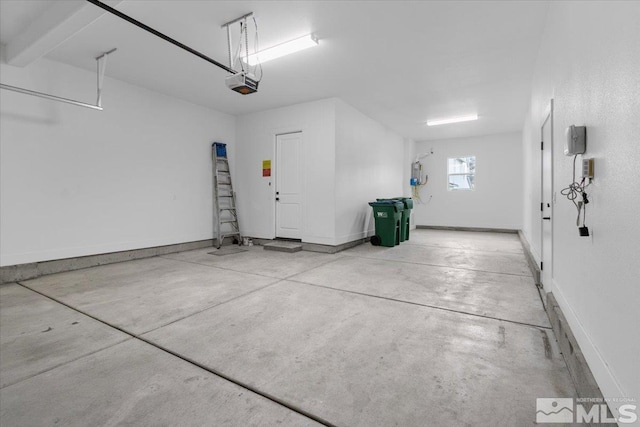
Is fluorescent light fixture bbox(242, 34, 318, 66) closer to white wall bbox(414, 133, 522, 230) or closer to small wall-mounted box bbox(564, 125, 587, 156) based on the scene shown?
small wall-mounted box bbox(564, 125, 587, 156)

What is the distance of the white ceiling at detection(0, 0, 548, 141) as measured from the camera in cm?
312

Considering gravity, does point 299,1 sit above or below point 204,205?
above

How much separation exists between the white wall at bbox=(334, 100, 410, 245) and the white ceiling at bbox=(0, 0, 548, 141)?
71 cm

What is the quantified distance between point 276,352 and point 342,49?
3791 millimetres

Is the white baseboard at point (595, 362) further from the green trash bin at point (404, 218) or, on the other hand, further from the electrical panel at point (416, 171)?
the electrical panel at point (416, 171)

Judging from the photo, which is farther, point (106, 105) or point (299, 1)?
point (106, 105)

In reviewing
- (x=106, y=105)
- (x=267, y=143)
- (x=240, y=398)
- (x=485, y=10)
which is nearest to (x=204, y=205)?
(x=267, y=143)

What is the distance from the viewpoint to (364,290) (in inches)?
134

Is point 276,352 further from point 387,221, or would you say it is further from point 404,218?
point 404,218

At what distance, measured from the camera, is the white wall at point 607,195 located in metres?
1.12

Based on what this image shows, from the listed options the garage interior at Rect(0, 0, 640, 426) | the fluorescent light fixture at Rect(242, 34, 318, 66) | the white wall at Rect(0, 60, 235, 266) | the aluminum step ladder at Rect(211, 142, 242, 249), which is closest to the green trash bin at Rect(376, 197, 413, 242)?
the garage interior at Rect(0, 0, 640, 426)

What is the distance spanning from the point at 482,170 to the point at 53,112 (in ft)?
34.2

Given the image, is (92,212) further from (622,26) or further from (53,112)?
(622,26)

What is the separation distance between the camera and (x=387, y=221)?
641 cm
